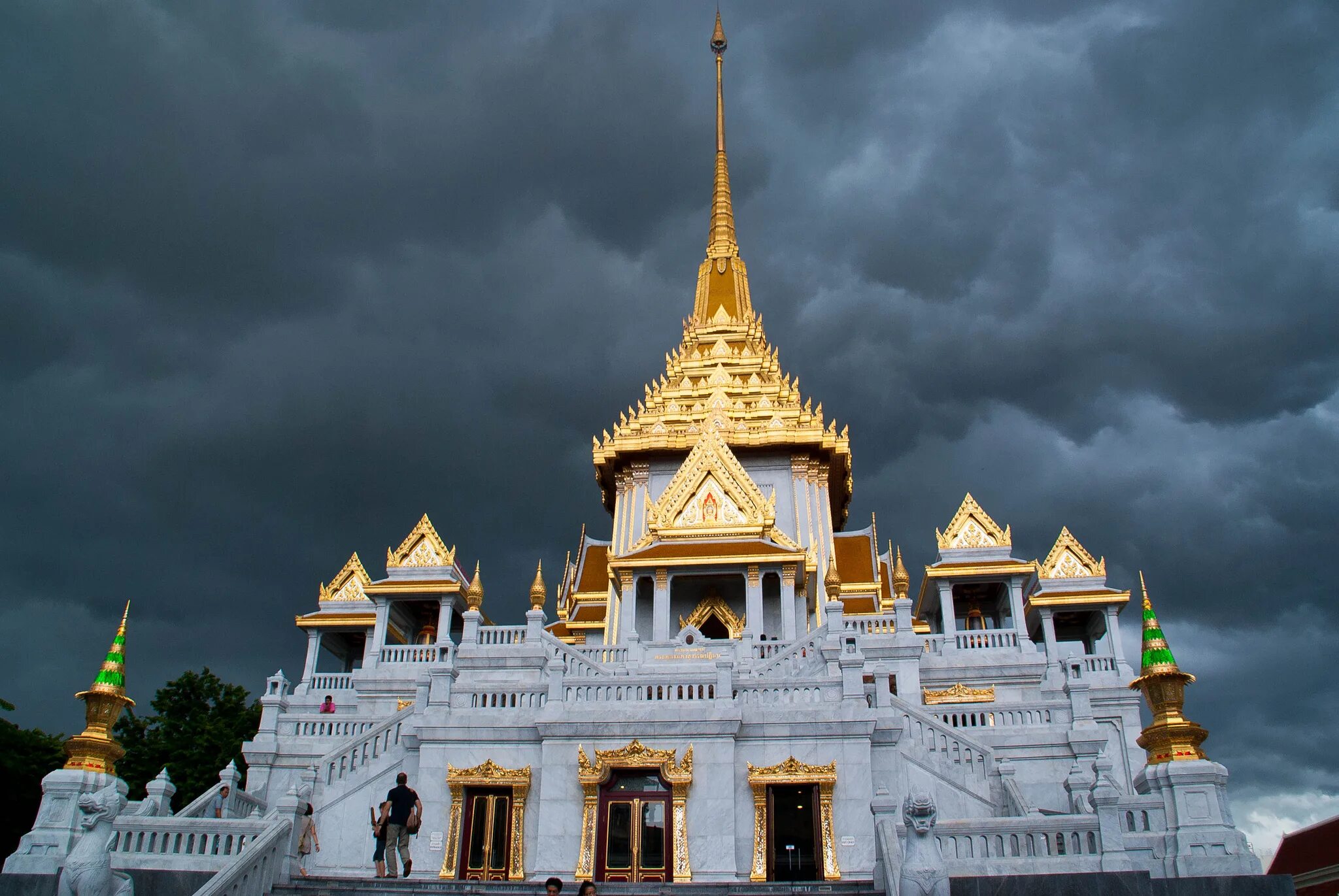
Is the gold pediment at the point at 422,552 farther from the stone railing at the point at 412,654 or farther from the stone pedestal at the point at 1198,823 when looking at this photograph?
the stone pedestal at the point at 1198,823

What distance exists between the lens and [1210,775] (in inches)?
577

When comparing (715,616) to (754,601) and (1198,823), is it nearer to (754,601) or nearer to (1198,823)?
(754,601)

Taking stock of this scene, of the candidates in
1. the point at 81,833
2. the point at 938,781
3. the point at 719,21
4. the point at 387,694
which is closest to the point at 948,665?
the point at 938,781

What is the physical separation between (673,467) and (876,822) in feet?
89.0

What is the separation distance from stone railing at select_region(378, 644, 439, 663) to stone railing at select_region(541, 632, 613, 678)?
5660mm

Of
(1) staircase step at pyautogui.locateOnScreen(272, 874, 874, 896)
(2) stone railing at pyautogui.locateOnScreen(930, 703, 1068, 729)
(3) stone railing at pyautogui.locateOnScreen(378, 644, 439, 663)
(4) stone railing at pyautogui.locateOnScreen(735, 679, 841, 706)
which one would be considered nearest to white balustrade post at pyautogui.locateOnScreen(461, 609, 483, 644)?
(3) stone railing at pyautogui.locateOnScreen(378, 644, 439, 663)

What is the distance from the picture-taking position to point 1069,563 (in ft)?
126

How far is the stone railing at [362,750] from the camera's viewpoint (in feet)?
65.5

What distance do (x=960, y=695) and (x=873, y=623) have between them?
9.64 ft

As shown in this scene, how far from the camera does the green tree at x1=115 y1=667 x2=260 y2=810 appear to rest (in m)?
34.6

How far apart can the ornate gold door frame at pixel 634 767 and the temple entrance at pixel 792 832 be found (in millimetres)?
1477

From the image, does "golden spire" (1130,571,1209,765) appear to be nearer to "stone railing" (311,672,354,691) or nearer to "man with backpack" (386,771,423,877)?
"man with backpack" (386,771,423,877)

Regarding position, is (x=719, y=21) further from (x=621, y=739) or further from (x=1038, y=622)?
(x=621, y=739)

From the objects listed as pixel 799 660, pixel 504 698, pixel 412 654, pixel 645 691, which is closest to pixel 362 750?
pixel 504 698
